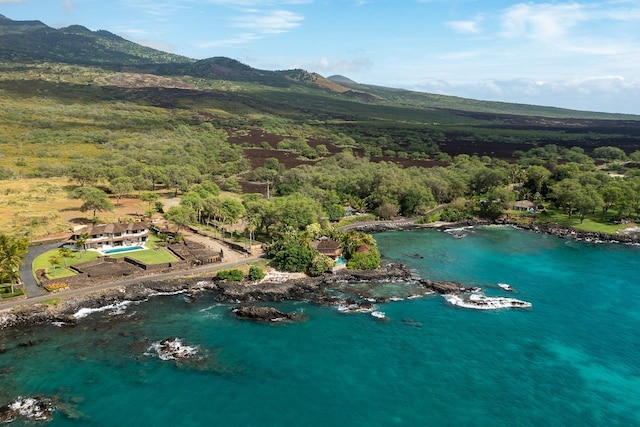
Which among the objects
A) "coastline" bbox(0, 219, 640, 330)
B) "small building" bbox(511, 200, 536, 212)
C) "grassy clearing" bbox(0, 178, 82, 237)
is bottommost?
"coastline" bbox(0, 219, 640, 330)

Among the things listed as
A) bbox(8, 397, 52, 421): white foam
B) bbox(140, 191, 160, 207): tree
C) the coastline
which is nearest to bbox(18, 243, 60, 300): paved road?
the coastline

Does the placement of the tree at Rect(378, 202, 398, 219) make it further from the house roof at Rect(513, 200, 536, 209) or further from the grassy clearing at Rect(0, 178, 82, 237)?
the grassy clearing at Rect(0, 178, 82, 237)

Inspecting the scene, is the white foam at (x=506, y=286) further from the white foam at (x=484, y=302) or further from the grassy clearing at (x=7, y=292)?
the grassy clearing at (x=7, y=292)

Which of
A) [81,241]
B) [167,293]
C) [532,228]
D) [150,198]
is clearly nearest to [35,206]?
[150,198]

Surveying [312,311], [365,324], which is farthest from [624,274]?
[312,311]

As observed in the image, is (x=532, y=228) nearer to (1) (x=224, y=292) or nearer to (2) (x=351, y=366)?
(2) (x=351, y=366)

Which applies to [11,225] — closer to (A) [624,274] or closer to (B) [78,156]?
(B) [78,156]
